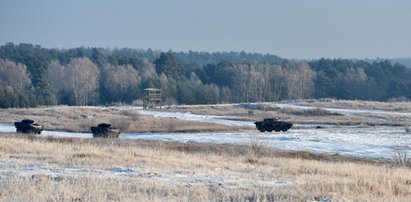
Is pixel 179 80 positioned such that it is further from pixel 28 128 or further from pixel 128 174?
pixel 128 174

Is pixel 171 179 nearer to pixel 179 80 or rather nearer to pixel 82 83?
→ pixel 82 83

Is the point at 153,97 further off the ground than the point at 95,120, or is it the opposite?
the point at 153,97

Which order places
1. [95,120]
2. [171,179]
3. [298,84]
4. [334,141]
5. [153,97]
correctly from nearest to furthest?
[171,179], [334,141], [95,120], [153,97], [298,84]

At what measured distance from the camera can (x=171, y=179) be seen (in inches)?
696

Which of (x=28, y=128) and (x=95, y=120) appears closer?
(x=28, y=128)

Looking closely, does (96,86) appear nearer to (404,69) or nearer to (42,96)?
(42,96)

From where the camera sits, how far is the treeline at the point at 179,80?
4658 inches

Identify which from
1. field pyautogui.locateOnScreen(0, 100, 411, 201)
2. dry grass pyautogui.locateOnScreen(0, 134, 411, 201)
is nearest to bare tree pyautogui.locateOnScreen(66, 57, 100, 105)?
field pyautogui.locateOnScreen(0, 100, 411, 201)

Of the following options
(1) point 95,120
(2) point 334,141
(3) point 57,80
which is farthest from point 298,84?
(2) point 334,141

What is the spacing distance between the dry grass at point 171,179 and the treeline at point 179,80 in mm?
79270

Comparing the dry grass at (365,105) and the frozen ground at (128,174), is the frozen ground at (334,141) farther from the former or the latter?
the dry grass at (365,105)

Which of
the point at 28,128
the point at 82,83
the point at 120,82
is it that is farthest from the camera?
the point at 120,82

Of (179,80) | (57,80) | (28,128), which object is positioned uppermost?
(179,80)

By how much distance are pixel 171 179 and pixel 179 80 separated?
11715cm
